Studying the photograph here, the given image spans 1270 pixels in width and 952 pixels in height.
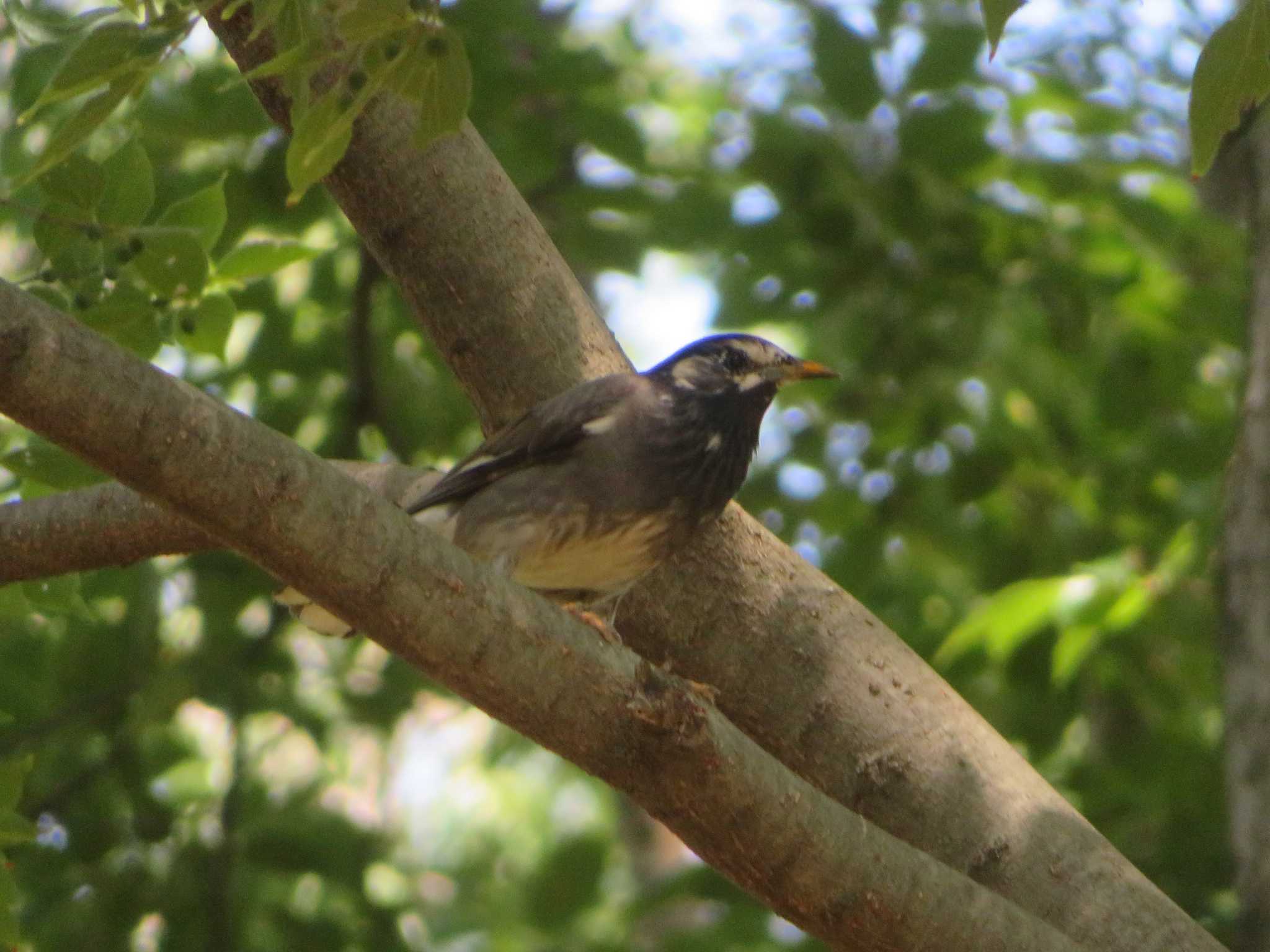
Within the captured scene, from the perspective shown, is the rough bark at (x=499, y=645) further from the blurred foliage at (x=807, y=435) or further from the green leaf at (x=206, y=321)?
the blurred foliage at (x=807, y=435)

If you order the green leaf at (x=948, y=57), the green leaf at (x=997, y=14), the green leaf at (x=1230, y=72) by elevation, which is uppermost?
the green leaf at (x=948, y=57)

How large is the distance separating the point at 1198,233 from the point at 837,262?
1.43m

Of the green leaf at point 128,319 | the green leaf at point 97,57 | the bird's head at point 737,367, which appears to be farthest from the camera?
the bird's head at point 737,367

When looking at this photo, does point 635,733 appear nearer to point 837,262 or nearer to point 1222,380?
point 837,262

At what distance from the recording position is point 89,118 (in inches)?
81.4

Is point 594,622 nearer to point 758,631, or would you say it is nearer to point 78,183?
point 758,631

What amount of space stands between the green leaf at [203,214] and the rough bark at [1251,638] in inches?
103

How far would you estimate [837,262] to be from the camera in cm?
571

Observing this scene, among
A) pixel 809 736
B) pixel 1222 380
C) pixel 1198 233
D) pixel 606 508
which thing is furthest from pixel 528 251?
pixel 1222 380

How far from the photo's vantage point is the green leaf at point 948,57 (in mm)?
5156

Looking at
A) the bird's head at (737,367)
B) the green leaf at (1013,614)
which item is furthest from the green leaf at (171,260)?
the green leaf at (1013,614)

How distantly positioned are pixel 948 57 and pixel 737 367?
4.69 ft

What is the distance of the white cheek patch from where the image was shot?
398 centimetres

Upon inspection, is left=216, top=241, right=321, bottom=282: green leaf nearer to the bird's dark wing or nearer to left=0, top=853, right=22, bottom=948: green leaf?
the bird's dark wing
